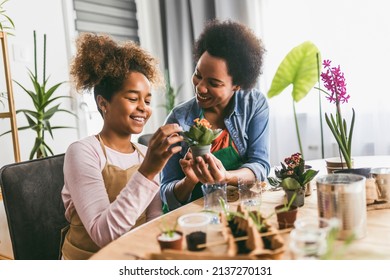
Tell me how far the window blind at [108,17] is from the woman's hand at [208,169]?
2.30m

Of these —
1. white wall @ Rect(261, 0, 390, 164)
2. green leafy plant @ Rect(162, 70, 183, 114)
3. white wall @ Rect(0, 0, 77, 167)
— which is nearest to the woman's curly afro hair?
white wall @ Rect(261, 0, 390, 164)

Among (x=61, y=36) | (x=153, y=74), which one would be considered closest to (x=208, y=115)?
(x=153, y=74)

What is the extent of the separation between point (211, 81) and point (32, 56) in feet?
5.71

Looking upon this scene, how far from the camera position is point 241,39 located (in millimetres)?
1563

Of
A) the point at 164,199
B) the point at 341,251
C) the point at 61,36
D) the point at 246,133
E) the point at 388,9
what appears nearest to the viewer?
the point at 341,251

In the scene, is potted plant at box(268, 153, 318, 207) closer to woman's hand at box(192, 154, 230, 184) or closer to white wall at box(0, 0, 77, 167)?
woman's hand at box(192, 154, 230, 184)

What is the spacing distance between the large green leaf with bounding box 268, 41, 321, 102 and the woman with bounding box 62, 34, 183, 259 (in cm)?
89

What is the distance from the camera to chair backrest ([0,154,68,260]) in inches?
44.1

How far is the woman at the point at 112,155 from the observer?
0.95 m

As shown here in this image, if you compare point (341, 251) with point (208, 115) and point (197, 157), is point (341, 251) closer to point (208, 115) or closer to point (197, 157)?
point (197, 157)

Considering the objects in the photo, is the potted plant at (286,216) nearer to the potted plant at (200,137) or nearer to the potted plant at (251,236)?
the potted plant at (251,236)

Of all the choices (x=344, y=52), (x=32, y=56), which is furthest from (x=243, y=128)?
(x=32, y=56)

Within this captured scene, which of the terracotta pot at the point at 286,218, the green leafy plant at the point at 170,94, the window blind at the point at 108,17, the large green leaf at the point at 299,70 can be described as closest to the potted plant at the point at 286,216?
the terracotta pot at the point at 286,218
